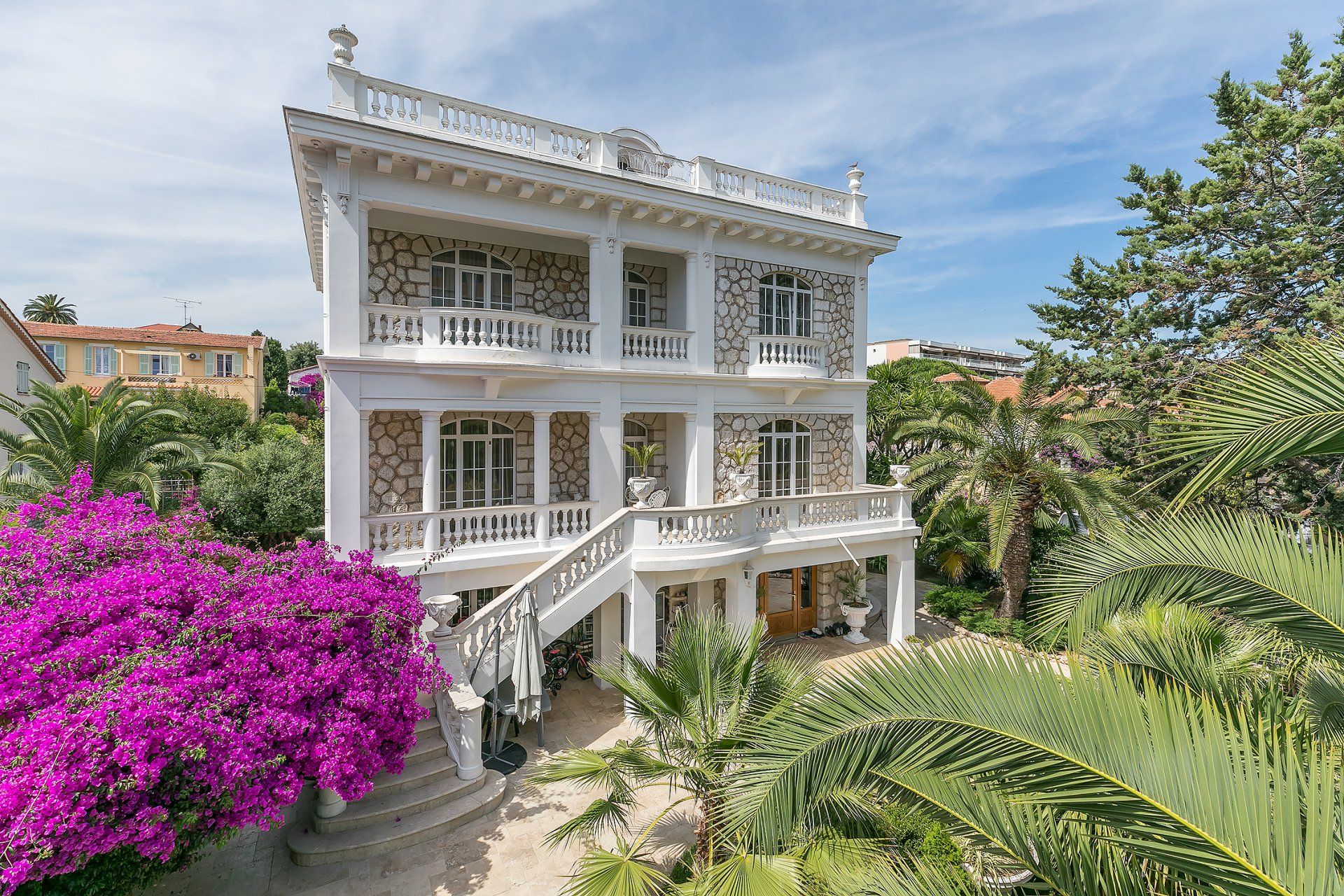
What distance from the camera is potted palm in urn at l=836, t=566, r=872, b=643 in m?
15.6

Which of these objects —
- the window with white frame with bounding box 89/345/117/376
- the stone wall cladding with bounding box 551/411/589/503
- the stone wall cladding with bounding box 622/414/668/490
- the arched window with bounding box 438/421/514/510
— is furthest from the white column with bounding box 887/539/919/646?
the window with white frame with bounding box 89/345/117/376

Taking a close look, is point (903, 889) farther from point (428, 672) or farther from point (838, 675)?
point (428, 672)

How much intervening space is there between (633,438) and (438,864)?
9728 millimetres

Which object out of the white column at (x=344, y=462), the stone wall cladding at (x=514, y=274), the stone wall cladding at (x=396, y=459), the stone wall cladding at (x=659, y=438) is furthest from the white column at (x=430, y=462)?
the stone wall cladding at (x=659, y=438)

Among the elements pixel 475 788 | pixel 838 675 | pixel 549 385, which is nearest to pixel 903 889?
pixel 838 675

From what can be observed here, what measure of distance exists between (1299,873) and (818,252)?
15.2 m

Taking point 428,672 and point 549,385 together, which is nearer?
point 428,672

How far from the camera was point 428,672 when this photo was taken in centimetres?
747

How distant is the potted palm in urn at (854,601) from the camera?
15.6 meters

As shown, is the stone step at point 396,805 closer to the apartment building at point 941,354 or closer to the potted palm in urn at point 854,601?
the potted palm in urn at point 854,601

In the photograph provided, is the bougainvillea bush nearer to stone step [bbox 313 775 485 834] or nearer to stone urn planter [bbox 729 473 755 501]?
stone step [bbox 313 775 485 834]

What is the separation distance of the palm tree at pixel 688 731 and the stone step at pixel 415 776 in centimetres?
282

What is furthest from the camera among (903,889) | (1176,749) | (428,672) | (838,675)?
(428,672)

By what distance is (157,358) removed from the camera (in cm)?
4053
